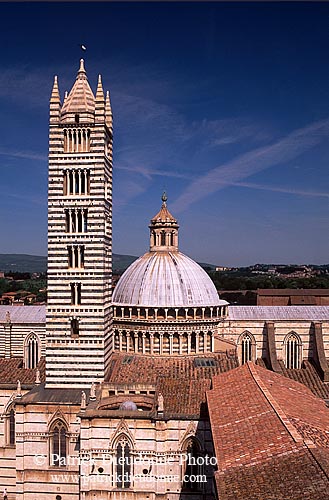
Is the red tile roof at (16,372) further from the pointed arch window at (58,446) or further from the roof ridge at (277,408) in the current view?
the roof ridge at (277,408)

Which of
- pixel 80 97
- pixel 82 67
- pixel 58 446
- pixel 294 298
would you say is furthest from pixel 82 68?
pixel 294 298

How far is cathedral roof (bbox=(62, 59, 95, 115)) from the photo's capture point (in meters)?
30.0

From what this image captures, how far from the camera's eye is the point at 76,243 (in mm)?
29734

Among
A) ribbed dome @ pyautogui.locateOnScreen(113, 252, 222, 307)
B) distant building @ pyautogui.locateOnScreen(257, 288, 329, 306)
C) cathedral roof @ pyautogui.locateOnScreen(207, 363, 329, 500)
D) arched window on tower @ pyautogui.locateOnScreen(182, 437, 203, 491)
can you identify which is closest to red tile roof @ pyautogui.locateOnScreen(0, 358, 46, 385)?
ribbed dome @ pyautogui.locateOnScreen(113, 252, 222, 307)

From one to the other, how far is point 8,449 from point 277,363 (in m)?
18.2


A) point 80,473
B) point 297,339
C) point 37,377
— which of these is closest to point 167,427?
point 80,473

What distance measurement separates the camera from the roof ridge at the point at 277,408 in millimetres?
16616

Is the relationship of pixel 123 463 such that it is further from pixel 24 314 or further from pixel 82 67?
pixel 82 67

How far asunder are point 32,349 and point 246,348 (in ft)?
52.4

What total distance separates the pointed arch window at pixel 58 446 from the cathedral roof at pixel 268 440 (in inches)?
340

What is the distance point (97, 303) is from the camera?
96.6 feet

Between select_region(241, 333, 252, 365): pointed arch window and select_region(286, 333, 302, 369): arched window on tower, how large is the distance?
108 inches

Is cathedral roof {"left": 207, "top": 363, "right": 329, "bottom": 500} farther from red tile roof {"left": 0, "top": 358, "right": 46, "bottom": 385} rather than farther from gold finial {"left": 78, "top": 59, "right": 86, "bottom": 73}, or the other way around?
gold finial {"left": 78, "top": 59, "right": 86, "bottom": 73}

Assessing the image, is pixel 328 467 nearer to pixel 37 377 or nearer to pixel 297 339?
pixel 37 377
